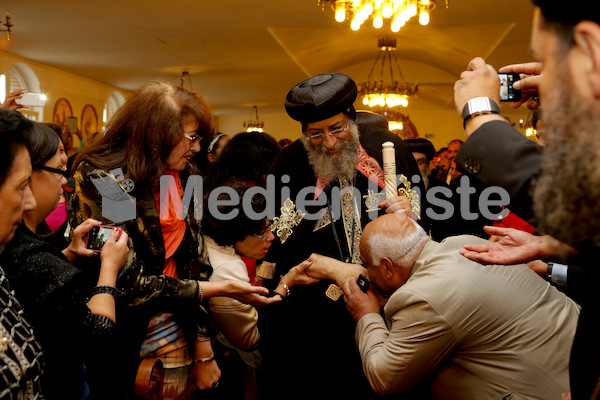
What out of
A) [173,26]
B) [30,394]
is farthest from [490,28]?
[30,394]

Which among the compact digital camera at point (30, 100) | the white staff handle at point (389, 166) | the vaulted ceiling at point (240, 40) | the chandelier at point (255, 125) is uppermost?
the vaulted ceiling at point (240, 40)

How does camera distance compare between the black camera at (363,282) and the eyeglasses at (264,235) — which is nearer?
the black camera at (363,282)

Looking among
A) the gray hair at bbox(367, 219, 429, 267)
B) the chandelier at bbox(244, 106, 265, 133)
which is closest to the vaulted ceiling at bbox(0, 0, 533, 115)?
the chandelier at bbox(244, 106, 265, 133)

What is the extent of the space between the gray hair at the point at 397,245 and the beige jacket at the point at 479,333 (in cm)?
15

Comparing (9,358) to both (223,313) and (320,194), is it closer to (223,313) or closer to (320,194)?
(223,313)

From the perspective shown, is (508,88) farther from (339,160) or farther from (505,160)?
Answer: (339,160)

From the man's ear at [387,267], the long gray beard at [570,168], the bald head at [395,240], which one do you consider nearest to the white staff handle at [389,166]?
the bald head at [395,240]

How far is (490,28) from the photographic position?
9664mm

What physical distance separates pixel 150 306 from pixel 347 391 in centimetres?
112

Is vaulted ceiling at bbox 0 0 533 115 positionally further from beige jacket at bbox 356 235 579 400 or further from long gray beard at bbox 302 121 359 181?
beige jacket at bbox 356 235 579 400

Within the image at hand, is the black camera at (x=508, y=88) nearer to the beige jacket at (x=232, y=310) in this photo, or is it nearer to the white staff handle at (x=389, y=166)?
the white staff handle at (x=389, y=166)

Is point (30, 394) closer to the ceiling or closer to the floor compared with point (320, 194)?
closer to the floor

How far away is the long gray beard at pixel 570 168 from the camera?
2.60 ft

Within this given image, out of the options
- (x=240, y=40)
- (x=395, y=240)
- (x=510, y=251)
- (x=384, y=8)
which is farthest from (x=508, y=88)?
(x=240, y=40)
